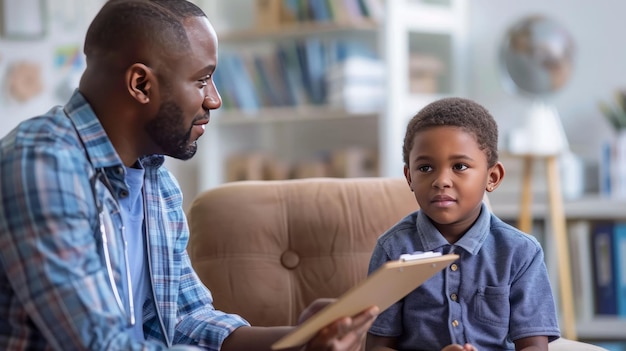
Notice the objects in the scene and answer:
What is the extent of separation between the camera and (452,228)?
5.61 feet

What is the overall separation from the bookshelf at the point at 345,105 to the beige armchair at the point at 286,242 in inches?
73.8

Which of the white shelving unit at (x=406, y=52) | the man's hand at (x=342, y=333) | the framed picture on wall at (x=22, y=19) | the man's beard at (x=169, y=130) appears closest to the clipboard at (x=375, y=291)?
the man's hand at (x=342, y=333)

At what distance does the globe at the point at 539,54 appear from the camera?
12.0 feet

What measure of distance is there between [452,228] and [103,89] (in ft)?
2.37

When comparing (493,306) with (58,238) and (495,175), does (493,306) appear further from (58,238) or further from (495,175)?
(58,238)

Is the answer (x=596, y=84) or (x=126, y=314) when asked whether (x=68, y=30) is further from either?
(x=126, y=314)

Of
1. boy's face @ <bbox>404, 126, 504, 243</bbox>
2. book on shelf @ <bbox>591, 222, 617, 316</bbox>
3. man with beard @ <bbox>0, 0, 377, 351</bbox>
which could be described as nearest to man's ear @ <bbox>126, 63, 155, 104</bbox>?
man with beard @ <bbox>0, 0, 377, 351</bbox>

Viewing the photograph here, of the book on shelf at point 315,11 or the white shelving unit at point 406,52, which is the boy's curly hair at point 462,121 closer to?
the white shelving unit at point 406,52

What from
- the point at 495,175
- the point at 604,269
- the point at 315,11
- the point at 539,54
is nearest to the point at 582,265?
the point at 604,269

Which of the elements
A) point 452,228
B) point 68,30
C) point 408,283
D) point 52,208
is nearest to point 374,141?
point 68,30

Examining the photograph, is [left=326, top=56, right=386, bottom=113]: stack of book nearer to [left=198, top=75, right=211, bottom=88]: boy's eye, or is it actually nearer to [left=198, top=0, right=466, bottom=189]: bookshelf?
[left=198, top=0, right=466, bottom=189]: bookshelf

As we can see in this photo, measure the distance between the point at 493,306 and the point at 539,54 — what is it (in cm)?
224

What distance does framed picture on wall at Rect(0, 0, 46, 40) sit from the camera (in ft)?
13.5

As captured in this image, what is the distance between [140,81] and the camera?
1318 millimetres
